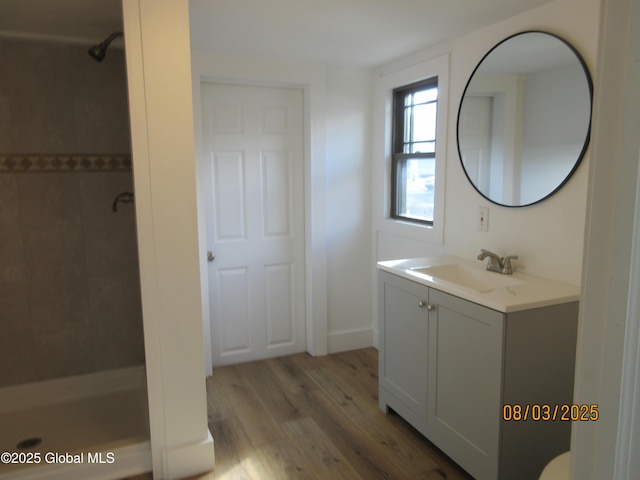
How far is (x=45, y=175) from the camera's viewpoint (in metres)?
2.86

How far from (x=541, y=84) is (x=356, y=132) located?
5.15 ft

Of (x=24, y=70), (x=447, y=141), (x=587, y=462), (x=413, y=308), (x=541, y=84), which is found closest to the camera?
(x=587, y=462)

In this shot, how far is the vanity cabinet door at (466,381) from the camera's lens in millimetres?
1995

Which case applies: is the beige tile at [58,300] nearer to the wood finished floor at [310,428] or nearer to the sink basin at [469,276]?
the wood finished floor at [310,428]

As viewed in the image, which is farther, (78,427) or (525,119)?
(78,427)

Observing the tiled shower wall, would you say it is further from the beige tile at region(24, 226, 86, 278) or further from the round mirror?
the round mirror

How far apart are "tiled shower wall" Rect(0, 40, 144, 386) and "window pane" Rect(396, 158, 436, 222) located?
191cm

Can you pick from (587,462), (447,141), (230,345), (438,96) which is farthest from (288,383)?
(587,462)

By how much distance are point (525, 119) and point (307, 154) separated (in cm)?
161

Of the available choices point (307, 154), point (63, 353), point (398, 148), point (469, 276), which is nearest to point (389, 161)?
point (398, 148)

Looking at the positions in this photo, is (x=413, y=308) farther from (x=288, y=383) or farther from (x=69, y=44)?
(x=69, y=44)

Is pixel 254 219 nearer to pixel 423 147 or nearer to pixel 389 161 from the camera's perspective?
pixel 389 161

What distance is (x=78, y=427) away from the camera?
2688 mm

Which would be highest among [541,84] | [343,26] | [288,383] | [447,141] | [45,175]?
[343,26]
